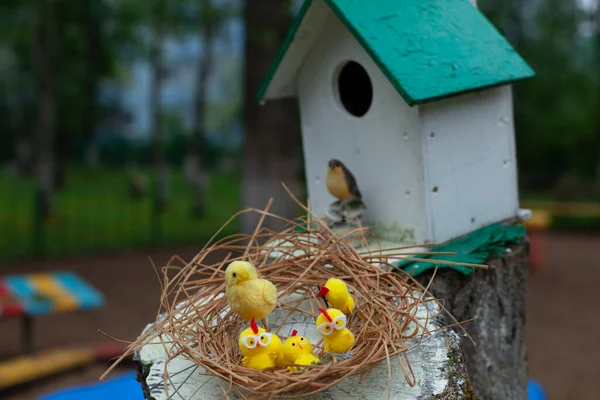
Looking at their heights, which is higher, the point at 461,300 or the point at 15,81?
the point at 15,81

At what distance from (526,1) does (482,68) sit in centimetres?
1773

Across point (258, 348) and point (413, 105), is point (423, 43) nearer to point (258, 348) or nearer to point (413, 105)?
point (413, 105)

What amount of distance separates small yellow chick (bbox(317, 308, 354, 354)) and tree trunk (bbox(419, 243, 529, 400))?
82 centimetres

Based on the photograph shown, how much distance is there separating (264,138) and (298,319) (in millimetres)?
3882

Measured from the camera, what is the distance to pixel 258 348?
1953mm

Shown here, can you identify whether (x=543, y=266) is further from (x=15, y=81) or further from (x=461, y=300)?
(x=15, y=81)

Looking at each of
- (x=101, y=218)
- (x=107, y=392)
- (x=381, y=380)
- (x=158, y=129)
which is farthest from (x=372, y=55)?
(x=101, y=218)

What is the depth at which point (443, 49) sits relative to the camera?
298 cm

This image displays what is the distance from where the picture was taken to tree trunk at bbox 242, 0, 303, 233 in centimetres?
614

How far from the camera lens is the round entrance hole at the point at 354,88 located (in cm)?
326

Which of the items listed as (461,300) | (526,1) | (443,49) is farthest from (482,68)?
(526,1)

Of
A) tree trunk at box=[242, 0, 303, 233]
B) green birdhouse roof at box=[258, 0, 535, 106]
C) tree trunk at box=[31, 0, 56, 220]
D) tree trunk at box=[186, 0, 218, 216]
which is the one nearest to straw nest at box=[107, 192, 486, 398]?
green birdhouse roof at box=[258, 0, 535, 106]

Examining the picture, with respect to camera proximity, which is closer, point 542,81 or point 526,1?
point 542,81

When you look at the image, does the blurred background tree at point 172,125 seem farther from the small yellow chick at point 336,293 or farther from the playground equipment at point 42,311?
the small yellow chick at point 336,293
